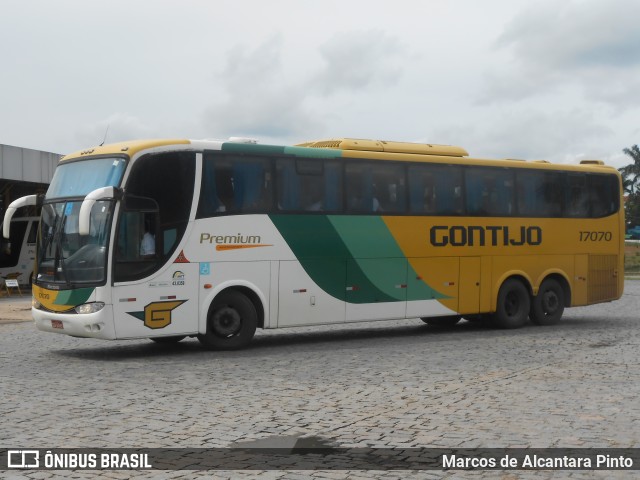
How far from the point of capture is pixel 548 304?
20750 mm

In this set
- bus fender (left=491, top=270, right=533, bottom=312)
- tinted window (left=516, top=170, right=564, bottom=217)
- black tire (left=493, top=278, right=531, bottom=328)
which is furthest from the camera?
tinted window (left=516, top=170, right=564, bottom=217)

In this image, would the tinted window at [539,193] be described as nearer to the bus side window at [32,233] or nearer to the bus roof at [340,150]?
the bus roof at [340,150]

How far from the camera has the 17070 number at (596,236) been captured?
69.9 feet

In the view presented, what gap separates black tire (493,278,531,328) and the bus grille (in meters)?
2.03

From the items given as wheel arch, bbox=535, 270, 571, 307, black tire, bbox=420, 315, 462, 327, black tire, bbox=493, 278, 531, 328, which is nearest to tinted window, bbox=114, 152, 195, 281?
black tire, bbox=493, 278, 531, 328

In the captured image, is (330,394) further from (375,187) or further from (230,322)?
(375,187)

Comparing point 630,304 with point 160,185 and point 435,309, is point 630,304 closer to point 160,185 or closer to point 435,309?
point 435,309

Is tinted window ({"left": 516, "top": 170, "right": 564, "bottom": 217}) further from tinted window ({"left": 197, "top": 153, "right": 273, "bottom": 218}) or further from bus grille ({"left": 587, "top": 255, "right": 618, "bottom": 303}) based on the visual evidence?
tinted window ({"left": 197, "top": 153, "right": 273, "bottom": 218})

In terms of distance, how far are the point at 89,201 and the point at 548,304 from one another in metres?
11.1

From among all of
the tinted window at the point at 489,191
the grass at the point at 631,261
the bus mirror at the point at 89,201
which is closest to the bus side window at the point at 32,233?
the tinted window at the point at 489,191

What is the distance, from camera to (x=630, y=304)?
1143 inches

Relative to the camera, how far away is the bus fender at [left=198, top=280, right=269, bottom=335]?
15.2 metres

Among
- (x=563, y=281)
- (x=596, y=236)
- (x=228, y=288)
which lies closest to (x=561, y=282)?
(x=563, y=281)

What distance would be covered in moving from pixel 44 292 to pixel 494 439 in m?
8.89
